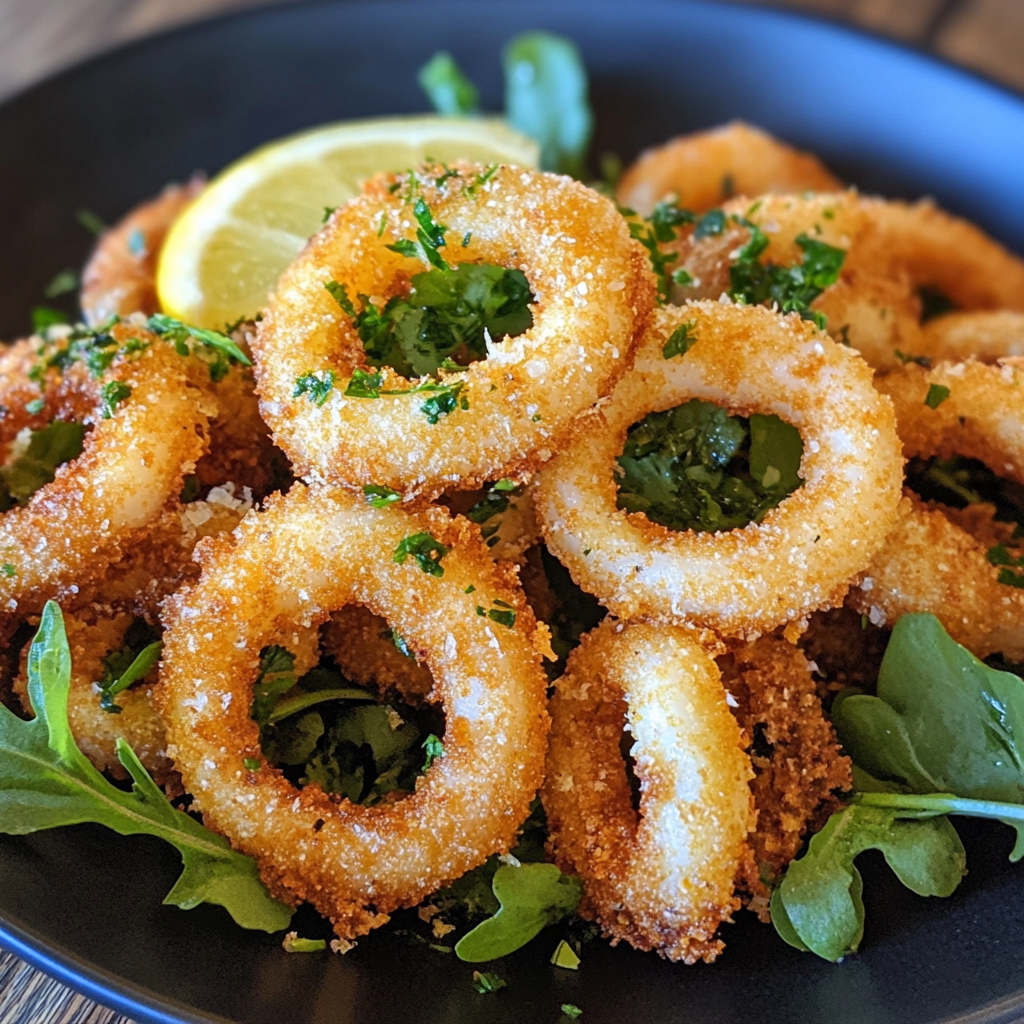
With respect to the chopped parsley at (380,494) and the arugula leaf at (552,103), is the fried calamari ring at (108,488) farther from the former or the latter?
the arugula leaf at (552,103)

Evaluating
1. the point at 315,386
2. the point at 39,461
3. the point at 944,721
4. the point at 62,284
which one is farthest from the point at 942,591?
the point at 62,284

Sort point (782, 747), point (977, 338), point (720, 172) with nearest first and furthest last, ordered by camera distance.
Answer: point (782, 747)
point (977, 338)
point (720, 172)

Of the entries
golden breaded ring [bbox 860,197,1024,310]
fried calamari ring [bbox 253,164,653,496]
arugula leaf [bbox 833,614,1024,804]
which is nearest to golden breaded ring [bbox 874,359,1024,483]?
arugula leaf [bbox 833,614,1024,804]

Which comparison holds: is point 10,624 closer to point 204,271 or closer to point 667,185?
point 204,271

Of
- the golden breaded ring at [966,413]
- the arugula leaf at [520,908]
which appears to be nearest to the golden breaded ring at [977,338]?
the golden breaded ring at [966,413]

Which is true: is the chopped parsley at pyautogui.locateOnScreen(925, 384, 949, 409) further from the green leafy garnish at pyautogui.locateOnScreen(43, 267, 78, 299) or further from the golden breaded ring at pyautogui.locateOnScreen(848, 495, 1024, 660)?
the green leafy garnish at pyautogui.locateOnScreen(43, 267, 78, 299)

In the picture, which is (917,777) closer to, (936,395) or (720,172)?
(936,395)

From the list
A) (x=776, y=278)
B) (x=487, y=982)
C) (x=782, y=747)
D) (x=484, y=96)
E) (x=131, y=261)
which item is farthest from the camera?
(x=484, y=96)
